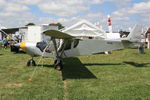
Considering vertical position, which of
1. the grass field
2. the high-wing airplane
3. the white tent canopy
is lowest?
the grass field

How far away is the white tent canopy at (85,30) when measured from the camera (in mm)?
18578

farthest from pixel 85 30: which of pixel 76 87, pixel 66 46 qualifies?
pixel 76 87

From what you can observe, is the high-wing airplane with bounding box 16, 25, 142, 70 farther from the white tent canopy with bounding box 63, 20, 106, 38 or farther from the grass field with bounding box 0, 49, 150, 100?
the white tent canopy with bounding box 63, 20, 106, 38

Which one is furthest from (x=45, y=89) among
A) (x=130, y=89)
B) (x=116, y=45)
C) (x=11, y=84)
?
(x=116, y=45)

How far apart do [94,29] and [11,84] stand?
12567mm

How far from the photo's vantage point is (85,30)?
18.8 metres

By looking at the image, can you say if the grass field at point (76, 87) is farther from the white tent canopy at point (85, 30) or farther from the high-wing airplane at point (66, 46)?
the white tent canopy at point (85, 30)

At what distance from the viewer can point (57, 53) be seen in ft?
33.6

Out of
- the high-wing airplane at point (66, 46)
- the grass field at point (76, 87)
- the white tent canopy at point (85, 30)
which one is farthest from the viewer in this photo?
the white tent canopy at point (85, 30)

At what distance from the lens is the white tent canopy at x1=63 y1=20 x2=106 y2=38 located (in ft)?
61.0

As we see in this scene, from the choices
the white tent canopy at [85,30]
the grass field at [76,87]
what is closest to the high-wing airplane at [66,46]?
the grass field at [76,87]

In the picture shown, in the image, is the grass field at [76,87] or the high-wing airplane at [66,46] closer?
the grass field at [76,87]

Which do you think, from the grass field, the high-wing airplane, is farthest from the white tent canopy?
the grass field

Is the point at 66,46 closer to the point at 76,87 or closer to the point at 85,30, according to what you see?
the point at 76,87
